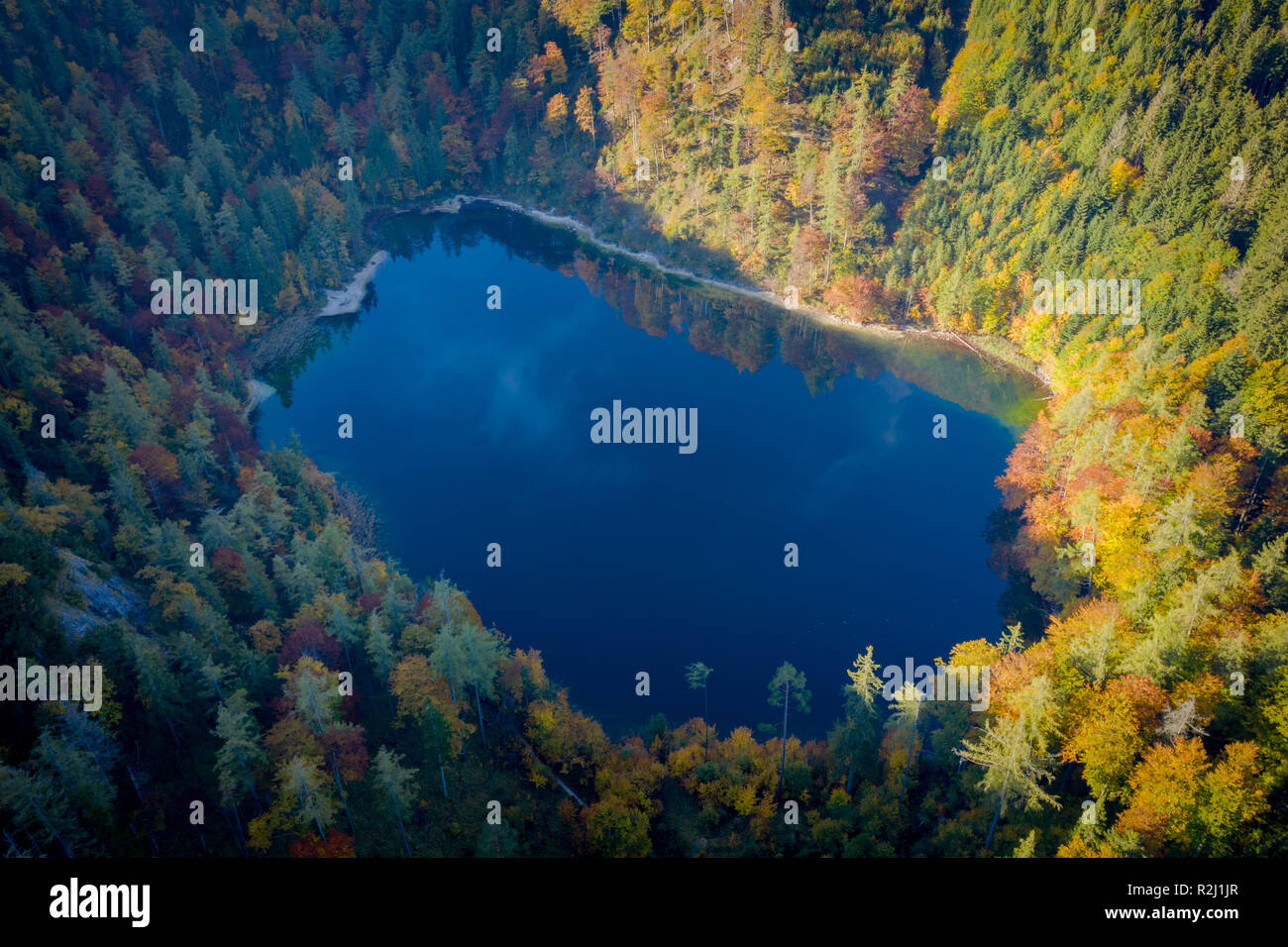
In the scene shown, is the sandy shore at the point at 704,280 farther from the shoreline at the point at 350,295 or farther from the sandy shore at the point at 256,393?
the sandy shore at the point at 256,393

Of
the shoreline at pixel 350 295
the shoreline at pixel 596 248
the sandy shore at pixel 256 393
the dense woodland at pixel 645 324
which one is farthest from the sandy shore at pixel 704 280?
the sandy shore at pixel 256 393

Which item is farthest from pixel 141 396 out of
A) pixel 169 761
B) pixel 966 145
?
pixel 966 145

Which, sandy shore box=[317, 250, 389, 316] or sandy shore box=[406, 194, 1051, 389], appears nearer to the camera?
sandy shore box=[406, 194, 1051, 389]

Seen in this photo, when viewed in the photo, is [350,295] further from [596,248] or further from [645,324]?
[645,324]

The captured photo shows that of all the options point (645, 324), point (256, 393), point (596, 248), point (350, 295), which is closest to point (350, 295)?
point (350, 295)

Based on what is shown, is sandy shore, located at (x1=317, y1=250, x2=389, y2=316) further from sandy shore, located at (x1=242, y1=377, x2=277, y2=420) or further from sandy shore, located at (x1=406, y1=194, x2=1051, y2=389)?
sandy shore, located at (x1=406, y1=194, x2=1051, y2=389)

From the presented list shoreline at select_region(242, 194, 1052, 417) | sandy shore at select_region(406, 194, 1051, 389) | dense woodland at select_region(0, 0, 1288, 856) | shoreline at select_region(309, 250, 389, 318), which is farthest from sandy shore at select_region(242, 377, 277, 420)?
sandy shore at select_region(406, 194, 1051, 389)

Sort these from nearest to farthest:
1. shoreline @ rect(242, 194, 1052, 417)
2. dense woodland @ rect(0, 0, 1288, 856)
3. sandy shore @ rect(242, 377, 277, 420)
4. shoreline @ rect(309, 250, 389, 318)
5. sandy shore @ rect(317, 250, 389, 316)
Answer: dense woodland @ rect(0, 0, 1288, 856) < sandy shore @ rect(242, 377, 277, 420) < shoreline @ rect(242, 194, 1052, 417) < shoreline @ rect(309, 250, 389, 318) < sandy shore @ rect(317, 250, 389, 316)
